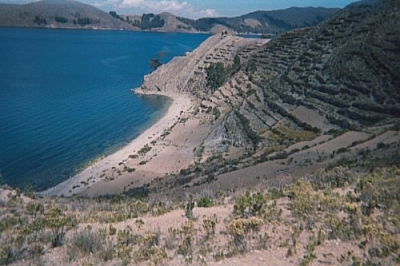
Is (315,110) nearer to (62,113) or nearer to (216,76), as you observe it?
(62,113)

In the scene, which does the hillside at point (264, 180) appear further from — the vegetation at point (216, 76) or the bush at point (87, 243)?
the vegetation at point (216, 76)

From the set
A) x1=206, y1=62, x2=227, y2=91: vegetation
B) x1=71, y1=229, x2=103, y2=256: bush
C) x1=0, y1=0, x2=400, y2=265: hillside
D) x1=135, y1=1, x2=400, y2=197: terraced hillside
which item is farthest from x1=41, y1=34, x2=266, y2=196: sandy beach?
x1=71, y1=229, x2=103, y2=256: bush

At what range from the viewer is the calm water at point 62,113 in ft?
158

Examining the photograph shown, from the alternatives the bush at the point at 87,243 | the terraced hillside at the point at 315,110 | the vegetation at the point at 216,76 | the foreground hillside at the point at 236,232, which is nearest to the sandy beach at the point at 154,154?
the terraced hillside at the point at 315,110

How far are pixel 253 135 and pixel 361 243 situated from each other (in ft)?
116

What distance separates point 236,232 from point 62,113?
66.8 meters

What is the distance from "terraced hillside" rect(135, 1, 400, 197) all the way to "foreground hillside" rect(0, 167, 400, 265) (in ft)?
25.1

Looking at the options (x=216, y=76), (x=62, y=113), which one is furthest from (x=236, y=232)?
(x=216, y=76)

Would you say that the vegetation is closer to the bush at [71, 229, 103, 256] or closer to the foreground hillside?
the foreground hillside

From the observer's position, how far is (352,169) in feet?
63.2

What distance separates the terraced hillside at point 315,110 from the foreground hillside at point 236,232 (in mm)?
7650

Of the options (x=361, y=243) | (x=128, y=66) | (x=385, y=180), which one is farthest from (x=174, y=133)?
(x=128, y=66)

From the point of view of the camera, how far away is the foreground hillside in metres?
9.98

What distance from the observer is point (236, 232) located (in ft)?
36.4
